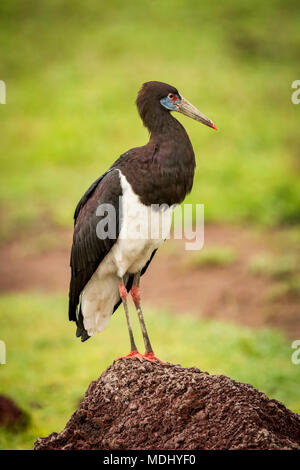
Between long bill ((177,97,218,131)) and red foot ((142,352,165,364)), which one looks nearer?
red foot ((142,352,165,364))

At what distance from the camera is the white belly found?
6.71 metres

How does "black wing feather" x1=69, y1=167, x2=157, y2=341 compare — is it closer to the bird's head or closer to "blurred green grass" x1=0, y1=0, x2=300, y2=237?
the bird's head

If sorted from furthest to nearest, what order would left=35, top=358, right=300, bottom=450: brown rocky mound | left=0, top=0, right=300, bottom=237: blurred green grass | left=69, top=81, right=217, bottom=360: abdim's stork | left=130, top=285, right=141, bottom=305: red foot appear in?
left=0, top=0, right=300, bottom=237: blurred green grass
left=130, top=285, right=141, bottom=305: red foot
left=69, top=81, right=217, bottom=360: abdim's stork
left=35, top=358, right=300, bottom=450: brown rocky mound

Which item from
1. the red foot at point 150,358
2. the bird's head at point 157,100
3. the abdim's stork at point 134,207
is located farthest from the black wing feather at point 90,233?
the red foot at point 150,358

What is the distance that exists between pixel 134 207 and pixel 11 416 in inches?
126

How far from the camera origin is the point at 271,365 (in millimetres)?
11047

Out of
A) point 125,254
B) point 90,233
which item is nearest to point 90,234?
point 90,233

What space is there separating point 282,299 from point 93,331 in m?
6.73

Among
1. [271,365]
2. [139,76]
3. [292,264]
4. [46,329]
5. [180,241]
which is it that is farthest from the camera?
[139,76]

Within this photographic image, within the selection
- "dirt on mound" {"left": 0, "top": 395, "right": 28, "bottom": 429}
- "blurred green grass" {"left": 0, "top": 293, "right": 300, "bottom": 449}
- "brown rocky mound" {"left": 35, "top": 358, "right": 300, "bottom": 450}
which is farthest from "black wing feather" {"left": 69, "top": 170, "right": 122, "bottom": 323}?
"blurred green grass" {"left": 0, "top": 293, "right": 300, "bottom": 449}

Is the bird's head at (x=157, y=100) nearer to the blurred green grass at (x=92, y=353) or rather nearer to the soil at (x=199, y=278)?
the blurred green grass at (x=92, y=353)

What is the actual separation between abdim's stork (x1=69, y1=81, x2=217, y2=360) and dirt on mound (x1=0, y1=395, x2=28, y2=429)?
79.8 inches
